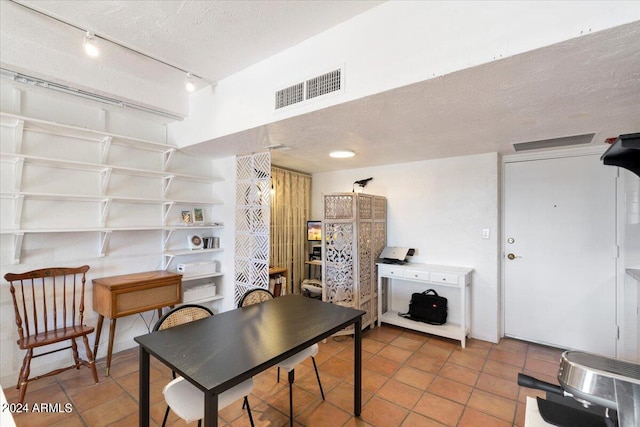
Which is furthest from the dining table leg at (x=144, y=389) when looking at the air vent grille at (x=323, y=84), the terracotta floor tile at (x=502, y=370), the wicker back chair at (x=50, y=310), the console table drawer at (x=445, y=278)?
the console table drawer at (x=445, y=278)

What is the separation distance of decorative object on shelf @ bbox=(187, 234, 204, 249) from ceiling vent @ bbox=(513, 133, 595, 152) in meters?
3.71

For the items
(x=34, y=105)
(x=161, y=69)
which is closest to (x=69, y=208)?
(x=34, y=105)

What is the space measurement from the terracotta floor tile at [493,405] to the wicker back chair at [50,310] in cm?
312

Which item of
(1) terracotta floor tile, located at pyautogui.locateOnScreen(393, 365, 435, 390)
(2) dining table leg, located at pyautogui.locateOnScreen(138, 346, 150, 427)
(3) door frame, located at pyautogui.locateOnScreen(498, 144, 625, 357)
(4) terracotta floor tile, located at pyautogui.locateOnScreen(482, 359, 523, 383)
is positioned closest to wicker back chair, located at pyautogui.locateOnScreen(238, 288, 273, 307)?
(2) dining table leg, located at pyautogui.locateOnScreen(138, 346, 150, 427)

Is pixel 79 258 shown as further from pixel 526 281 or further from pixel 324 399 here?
pixel 526 281

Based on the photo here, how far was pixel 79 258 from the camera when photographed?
8.79 feet

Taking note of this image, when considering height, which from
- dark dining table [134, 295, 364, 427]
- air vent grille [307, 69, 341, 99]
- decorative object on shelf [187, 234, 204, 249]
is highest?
air vent grille [307, 69, 341, 99]

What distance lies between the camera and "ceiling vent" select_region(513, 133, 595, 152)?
2607 mm

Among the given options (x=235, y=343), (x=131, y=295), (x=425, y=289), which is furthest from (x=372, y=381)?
(x=131, y=295)

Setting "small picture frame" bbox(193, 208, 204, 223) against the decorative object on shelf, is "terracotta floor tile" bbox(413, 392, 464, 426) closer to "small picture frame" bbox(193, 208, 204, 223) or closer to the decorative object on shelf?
the decorative object on shelf

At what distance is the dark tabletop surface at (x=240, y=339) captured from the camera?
127 centimetres

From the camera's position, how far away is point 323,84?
75.1 inches

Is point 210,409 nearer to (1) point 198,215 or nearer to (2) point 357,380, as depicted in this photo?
(2) point 357,380

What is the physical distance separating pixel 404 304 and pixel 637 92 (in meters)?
3.02
